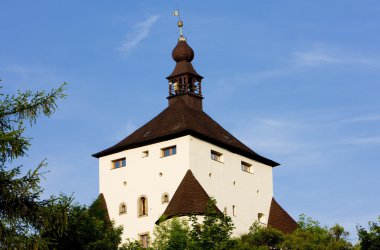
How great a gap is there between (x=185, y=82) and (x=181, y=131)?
27.1 feet

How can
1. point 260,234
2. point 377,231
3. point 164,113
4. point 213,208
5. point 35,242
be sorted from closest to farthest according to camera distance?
point 35,242
point 377,231
point 213,208
point 260,234
point 164,113

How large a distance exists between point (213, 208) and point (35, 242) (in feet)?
96.3

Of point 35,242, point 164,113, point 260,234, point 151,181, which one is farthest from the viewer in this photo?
point 164,113

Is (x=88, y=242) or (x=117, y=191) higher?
(x=117, y=191)

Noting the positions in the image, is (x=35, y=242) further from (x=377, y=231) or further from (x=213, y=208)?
(x=213, y=208)

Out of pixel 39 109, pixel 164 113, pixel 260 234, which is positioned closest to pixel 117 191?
pixel 164 113

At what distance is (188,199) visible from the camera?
211ft

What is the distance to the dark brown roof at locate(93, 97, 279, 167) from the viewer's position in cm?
6769

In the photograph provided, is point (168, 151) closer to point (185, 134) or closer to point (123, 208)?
point (185, 134)

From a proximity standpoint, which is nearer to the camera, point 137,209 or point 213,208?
point 213,208

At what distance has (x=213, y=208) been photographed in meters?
58.6

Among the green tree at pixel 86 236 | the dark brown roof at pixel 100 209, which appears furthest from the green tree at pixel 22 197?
the dark brown roof at pixel 100 209

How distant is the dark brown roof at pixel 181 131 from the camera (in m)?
67.7

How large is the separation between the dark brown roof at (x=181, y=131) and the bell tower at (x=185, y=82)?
0.68 m
